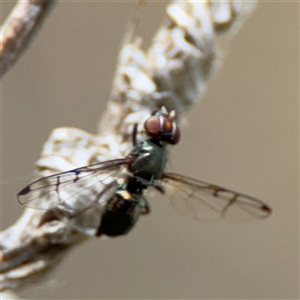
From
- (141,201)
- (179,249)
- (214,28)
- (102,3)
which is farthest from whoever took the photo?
(179,249)

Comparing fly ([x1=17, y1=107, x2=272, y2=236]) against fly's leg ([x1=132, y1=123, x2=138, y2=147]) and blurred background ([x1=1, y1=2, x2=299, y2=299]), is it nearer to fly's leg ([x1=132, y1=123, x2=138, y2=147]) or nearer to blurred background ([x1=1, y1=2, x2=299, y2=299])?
fly's leg ([x1=132, y1=123, x2=138, y2=147])

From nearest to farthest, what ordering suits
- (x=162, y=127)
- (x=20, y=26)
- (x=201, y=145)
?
(x=20, y=26), (x=162, y=127), (x=201, y=145)

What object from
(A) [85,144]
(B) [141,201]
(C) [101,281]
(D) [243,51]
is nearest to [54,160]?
(A) [85,144]

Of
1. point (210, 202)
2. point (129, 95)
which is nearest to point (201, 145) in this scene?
point (210, 202)

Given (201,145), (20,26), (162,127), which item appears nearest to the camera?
(20,26)

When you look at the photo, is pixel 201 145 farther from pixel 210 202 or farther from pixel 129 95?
pixel 129 95

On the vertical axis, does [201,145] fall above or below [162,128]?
above

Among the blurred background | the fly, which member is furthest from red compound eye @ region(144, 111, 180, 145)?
the blurred background

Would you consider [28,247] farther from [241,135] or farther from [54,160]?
[241,135]
